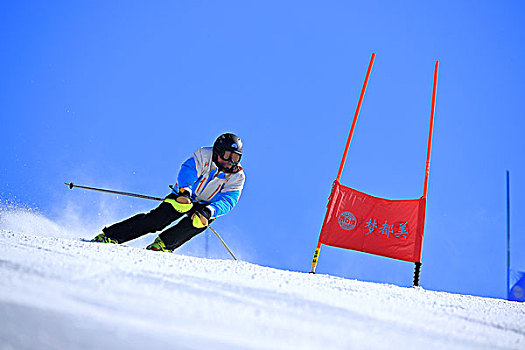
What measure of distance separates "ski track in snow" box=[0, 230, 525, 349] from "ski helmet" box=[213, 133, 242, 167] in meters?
2.72

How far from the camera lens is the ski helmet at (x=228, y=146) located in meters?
4.07

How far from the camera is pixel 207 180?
13.7 ft

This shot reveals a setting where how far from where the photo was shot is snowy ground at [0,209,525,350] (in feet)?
2.34

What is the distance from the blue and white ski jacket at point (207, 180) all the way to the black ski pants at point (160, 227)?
0.24 meters

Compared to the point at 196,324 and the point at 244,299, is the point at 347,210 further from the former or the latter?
the point at 196,324

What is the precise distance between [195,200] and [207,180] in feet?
0.73

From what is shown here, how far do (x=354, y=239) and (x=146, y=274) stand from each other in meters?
4.41

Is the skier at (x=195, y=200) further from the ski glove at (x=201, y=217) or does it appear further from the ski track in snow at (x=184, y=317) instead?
the ski track in snow at (x=184, y=317)

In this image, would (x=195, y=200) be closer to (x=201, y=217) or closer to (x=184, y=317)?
(x=201, y=217)

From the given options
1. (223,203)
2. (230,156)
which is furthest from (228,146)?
(223,203)

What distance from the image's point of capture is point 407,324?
46.5 inches

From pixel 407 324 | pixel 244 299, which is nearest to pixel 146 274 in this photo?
pixel 244 299

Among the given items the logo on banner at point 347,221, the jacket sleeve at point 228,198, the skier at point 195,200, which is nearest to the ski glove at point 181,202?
the skier at point 195,200

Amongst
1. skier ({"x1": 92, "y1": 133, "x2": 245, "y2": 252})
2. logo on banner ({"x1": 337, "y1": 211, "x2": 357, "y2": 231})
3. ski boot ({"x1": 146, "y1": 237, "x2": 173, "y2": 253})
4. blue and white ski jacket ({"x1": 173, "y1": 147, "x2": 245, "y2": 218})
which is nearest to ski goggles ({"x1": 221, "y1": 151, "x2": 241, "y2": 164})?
skier ({"x1": 92, "y1": 133, "x2": 245, "y2": 252})
